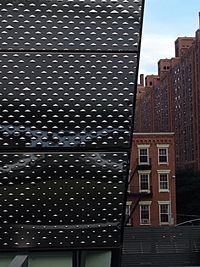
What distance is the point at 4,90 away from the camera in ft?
11.1

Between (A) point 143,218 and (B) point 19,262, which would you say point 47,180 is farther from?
(A) point 143,218

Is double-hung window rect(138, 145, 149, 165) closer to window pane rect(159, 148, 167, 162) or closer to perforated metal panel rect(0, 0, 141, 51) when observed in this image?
window pane rect(159, 148, 167, 162)

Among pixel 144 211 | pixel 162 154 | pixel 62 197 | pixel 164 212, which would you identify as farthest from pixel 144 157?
pixel 62 197

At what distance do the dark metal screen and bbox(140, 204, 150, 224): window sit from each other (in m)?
25.0

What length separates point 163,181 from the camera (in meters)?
28.4

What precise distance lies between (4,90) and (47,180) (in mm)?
708

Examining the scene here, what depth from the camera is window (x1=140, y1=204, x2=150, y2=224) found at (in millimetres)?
27859

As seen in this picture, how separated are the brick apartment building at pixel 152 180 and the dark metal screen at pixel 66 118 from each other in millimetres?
24722

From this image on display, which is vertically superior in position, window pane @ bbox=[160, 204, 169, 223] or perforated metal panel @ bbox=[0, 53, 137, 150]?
window pane @ bbox=[160, 204, 169, 223]

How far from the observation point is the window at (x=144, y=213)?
27859 millimetres

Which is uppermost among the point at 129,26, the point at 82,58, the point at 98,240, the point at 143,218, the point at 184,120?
the point at 184,120

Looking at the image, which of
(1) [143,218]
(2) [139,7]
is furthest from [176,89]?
(2) [139,7]

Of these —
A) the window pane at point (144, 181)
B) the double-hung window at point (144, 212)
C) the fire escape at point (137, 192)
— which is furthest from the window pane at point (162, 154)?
the double-hung window at point (144, 212)

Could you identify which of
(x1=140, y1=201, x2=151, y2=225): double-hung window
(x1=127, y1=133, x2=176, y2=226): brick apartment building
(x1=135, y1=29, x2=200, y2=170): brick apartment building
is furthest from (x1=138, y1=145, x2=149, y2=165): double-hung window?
(x1=135, y1=29, x2=200, y2=170): brick apartment building
